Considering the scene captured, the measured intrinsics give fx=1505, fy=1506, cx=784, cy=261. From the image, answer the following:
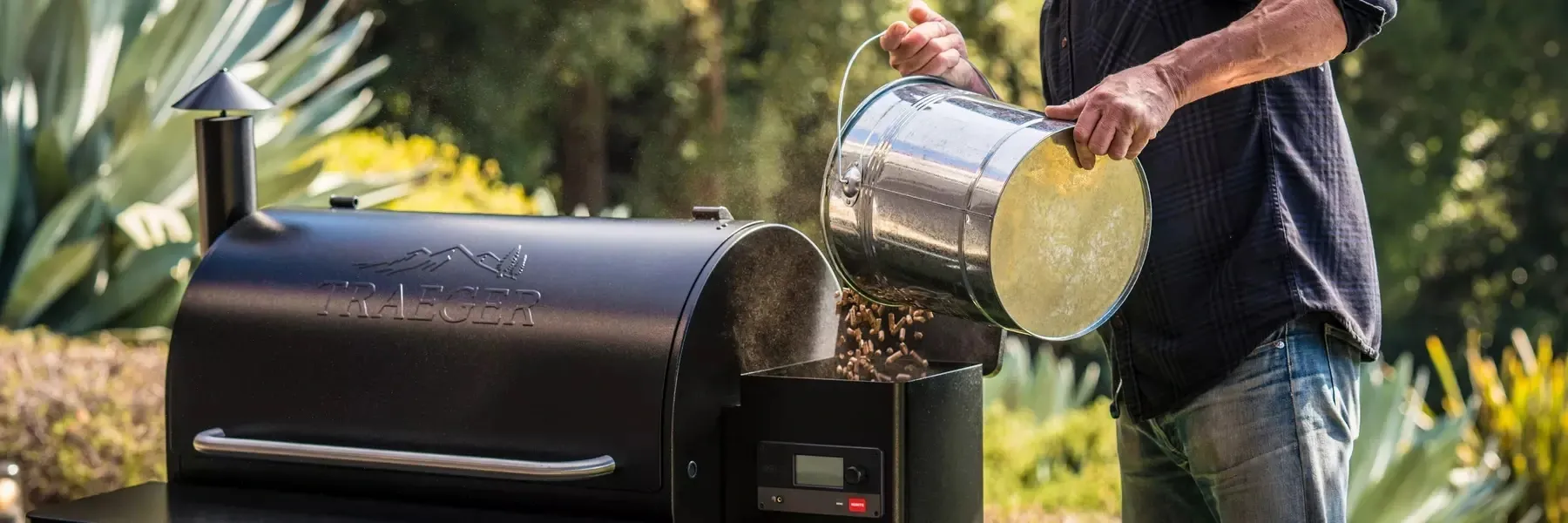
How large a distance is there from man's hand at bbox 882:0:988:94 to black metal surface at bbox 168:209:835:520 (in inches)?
10.3

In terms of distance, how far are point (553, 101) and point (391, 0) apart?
3.54 feet

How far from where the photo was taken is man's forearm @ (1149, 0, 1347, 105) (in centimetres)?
155

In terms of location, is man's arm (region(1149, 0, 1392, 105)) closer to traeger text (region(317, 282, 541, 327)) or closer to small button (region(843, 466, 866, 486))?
small button (region(843, 466, 866, 486))

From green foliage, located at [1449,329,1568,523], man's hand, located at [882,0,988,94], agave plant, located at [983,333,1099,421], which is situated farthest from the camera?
agave plant, located at [983,333,1099,421]

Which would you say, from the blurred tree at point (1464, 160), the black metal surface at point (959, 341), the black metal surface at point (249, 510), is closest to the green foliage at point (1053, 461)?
the black metal surface at point (959, 341)

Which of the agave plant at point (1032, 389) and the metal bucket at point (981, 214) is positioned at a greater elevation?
the metal bucket at point (981, 214)

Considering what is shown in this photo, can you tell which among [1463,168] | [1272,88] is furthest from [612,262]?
[1463,168]

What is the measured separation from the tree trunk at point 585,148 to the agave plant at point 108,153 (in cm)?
368

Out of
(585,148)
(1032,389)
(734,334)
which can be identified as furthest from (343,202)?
(585,148)

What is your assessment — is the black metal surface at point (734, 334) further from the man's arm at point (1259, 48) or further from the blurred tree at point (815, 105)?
the blurred tree at point (815, 105)

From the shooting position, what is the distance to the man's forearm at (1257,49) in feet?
5.09

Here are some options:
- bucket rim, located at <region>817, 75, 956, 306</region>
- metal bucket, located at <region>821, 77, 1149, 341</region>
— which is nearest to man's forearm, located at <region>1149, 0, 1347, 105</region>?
metal bucket, located at <region>821, 77, 1149, 341</region>

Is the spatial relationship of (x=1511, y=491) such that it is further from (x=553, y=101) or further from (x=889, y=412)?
(x=553, y=101)

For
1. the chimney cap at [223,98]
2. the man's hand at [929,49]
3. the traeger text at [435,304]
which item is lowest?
the traeger text at [435,304]
